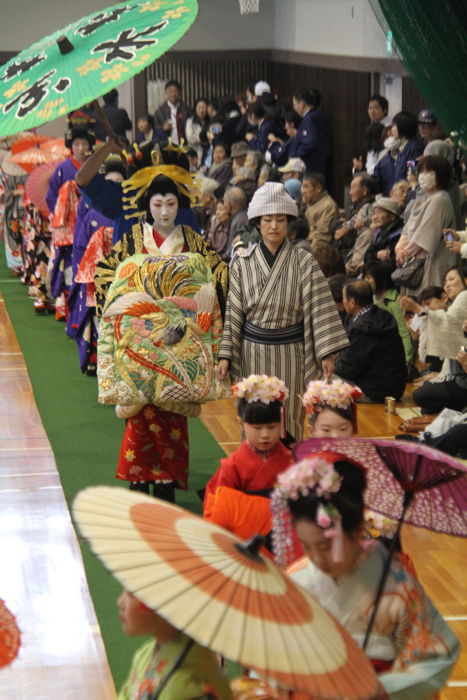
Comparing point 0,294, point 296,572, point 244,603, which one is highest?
point 244,603

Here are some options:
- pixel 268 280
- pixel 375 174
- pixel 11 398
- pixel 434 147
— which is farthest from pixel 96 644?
pixel 375 174

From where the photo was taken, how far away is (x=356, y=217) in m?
8.34

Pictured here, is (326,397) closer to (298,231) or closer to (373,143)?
(298,231)

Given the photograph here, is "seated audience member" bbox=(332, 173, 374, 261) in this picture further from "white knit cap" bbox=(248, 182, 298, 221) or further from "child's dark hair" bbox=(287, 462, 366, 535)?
"child's dark hair" bbox=(287, 462, 366, 535)

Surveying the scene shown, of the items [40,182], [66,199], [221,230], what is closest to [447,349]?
[66,199]

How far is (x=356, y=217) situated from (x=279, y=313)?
3591mm

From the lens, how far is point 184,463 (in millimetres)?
5016

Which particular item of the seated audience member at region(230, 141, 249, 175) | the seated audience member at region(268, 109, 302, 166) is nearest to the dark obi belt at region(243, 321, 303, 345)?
the seated audience member at region(230, 141, 249, 175)

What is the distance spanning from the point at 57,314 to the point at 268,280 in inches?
200

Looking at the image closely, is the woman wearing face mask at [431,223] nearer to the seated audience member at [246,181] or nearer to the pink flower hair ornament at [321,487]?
the seated audience member at [246,181]

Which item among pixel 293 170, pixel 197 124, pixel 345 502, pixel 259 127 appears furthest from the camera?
pixel 197 124

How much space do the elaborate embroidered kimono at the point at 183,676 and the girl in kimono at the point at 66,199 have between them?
6.11m

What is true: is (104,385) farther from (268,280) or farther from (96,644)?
(96,644)

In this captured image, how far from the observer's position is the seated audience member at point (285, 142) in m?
11.2
